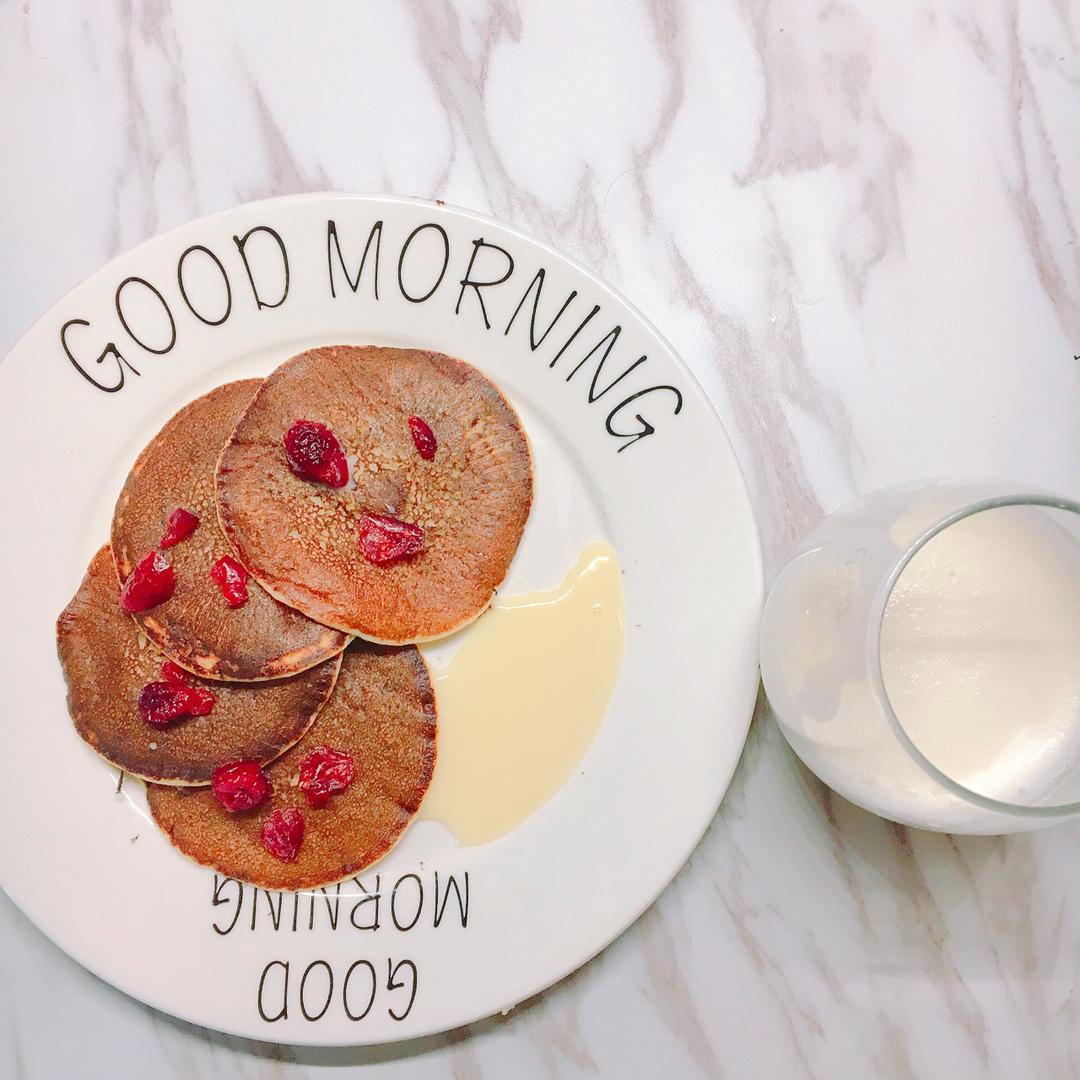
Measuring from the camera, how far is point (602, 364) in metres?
1.28

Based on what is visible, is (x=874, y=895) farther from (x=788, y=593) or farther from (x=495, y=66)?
(x=495, y=66)

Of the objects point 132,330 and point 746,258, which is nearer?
point 132,330

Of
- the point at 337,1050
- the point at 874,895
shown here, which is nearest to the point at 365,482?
the point at 337,1050

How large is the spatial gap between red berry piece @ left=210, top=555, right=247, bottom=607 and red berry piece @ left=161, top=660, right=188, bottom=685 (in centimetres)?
13

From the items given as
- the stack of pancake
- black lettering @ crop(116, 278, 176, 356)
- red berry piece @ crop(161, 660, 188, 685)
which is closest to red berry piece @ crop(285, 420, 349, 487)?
the stack of pancake

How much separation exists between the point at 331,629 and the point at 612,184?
2.69 feet

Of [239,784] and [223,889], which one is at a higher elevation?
[239,784]

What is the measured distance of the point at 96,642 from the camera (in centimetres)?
128

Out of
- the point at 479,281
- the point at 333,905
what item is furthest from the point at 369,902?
the point at 479,281

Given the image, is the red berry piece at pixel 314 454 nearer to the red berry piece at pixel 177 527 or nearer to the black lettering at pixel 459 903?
the red berry piece at pixel 177 527

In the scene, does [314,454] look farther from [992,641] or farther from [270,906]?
[992,641]

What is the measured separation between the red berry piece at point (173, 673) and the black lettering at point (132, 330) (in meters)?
0.45

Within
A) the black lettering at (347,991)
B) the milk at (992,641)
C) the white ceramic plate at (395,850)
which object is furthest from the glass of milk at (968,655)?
the black lettering at (347,991)

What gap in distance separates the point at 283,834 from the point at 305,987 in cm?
22
